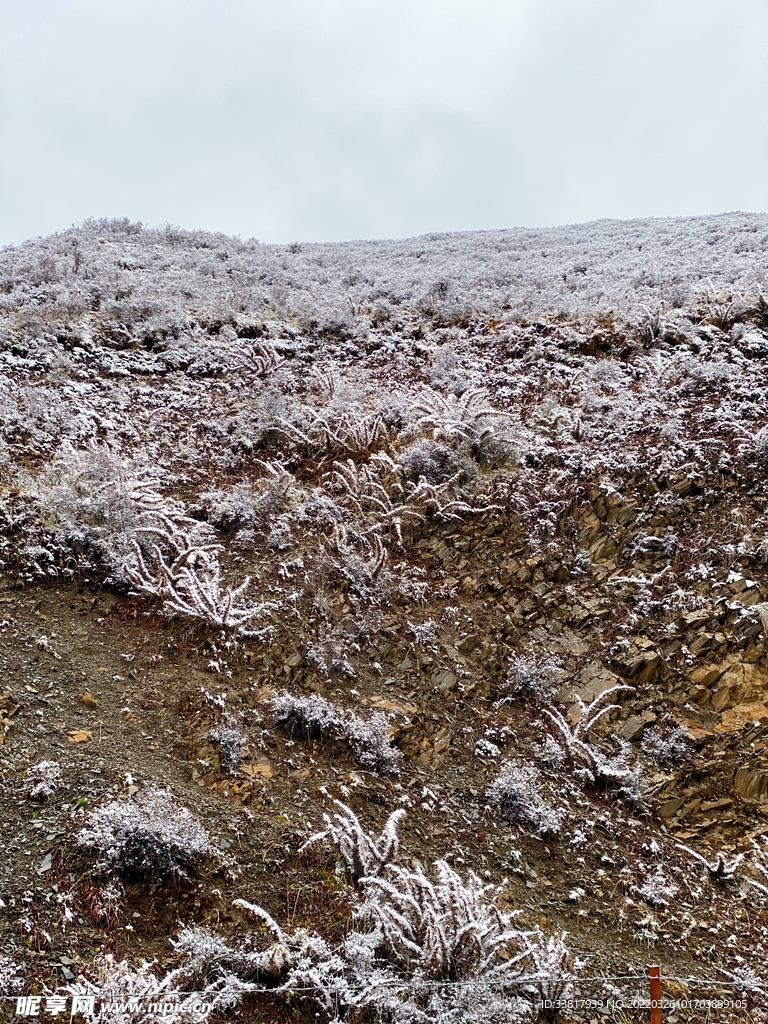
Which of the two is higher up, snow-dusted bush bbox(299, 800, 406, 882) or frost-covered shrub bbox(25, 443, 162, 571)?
frost-covered shrub bbox(25, 443, 162, 571)

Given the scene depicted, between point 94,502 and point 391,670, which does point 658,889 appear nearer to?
point 391,670

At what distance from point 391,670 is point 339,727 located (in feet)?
3.33

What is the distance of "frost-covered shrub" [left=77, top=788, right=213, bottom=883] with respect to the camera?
13.9ft

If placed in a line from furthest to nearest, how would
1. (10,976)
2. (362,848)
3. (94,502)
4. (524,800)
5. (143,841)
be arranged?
(94,502) < (524,800) < (362,848) < (143,841) < (10,976)

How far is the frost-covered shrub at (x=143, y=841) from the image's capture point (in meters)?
4.22

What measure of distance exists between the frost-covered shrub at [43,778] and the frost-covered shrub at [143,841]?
395mm

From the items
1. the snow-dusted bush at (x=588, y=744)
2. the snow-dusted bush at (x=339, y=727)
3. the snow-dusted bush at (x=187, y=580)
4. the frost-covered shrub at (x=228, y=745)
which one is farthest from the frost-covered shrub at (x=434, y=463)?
the frost-covered shrub at (x=228, y=745)

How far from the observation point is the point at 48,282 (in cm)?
1543

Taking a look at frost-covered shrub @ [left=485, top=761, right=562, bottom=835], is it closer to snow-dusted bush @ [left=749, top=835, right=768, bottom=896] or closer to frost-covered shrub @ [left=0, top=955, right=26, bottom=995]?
snow-dusted bush @ [left=749, top=835, right=768, bottom=896]

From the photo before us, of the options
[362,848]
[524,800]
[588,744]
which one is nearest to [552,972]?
[362,848]

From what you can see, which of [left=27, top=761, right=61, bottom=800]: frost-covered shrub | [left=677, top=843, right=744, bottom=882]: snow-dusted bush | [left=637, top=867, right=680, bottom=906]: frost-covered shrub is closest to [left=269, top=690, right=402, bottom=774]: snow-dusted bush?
[left=27, top=761, right=61, bottom=800]: frost-covered shrub

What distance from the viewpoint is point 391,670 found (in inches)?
261

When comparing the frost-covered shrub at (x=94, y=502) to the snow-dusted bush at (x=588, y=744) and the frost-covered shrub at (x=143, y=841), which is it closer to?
the frost-covered shrub at (x=143, y=841)

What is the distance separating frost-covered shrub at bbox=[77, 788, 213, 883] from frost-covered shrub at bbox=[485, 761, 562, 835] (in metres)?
2.40
